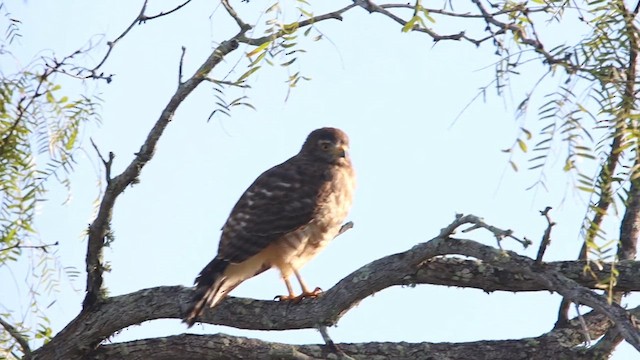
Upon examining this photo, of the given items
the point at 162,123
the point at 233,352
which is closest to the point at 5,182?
the point at 162,123

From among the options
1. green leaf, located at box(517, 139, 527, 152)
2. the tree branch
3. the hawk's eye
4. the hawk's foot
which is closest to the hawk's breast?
the hawk's foot

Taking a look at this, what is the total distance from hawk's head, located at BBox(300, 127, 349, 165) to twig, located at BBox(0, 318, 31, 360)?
8.11 feet

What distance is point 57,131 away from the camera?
4703 mm

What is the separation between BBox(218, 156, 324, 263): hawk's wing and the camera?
5.91 meters

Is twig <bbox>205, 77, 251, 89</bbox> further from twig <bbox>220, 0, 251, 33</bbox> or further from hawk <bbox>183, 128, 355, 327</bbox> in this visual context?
hawk <bbox>183, 128, 355, 327</bbox>

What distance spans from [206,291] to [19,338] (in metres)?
0.86

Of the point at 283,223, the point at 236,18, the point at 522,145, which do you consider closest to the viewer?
the point at 522,145

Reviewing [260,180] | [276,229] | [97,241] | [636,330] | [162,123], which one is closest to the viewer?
[636,330]

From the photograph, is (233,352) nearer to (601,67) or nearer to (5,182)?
(5,182)

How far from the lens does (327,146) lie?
711 centimetres

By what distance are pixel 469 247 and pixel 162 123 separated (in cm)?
141

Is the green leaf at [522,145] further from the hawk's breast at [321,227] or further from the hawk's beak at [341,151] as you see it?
the hawk's beak at [341,151]

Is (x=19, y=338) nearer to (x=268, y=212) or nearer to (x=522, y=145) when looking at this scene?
(x=268, y=212)

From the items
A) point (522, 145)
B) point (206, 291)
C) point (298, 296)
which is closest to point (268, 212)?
point (298, 296)
